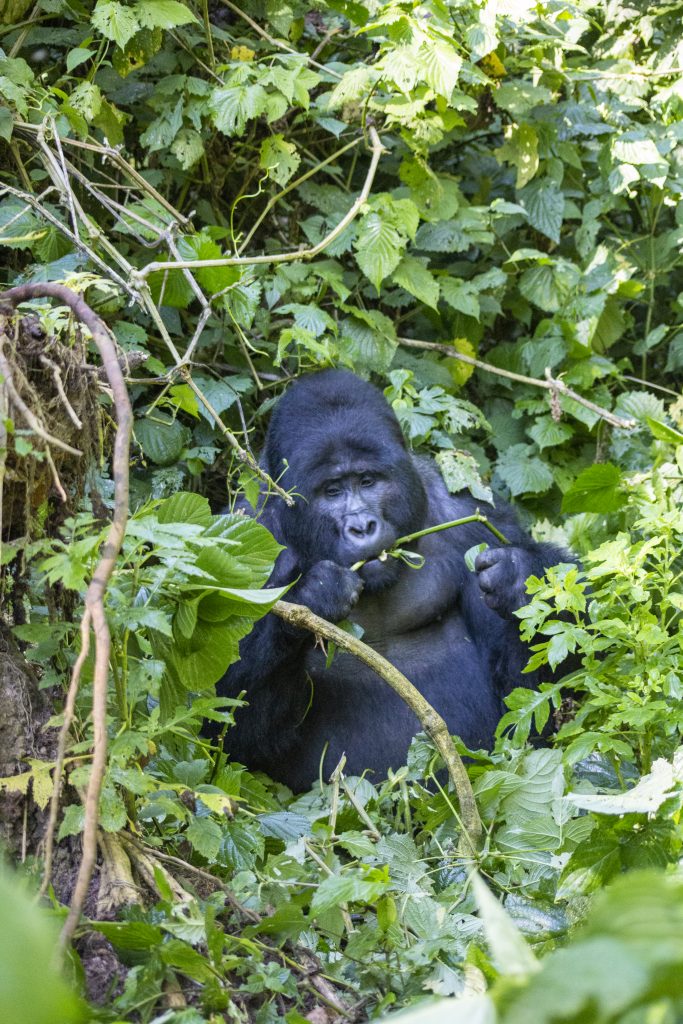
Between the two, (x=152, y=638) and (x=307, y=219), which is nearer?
(x=152, y=638)

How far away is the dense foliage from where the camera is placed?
5.29 feet

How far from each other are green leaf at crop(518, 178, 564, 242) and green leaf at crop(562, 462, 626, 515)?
6.27ft

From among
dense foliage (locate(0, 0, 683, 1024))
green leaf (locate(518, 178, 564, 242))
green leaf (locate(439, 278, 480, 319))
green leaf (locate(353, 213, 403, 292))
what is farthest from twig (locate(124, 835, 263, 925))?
green leaf (locate(518, 178, 564, 242))

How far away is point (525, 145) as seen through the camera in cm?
427

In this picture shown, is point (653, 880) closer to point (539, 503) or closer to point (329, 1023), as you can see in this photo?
point (329, 1023)

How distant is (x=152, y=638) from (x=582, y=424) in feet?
9.23

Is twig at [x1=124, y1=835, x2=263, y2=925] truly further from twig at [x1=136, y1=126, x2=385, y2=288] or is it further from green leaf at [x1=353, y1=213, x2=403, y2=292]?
green leaf at [x1=353, y1=213, x2=403, y2=292]

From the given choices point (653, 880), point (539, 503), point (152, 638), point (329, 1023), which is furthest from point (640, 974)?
point (539, 503)

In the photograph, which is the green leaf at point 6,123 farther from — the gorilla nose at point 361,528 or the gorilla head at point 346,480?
the gorilla nose at point 361,528

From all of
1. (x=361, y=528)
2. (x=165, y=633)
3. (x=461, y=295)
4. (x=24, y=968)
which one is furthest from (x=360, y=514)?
(x=24, y=968)

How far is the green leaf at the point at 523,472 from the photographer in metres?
4.04

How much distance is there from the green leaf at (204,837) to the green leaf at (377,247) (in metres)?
2.35

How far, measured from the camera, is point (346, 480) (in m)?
3.21

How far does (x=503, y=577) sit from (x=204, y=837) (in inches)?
59.5
